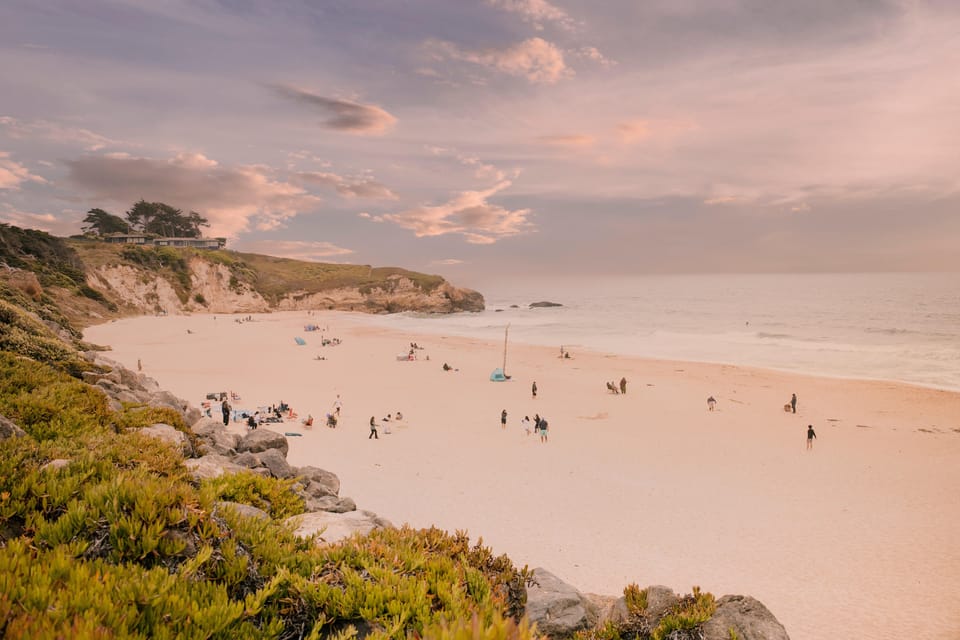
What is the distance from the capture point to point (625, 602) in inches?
231

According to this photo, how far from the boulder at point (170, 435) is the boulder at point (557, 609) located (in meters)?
7.25

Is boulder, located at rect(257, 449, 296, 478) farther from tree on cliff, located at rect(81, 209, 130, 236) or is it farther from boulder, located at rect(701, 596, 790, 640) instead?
tree on cliff, located at rect(81, 209, 130, 236)

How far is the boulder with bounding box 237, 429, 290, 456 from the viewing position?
1285 centimetres

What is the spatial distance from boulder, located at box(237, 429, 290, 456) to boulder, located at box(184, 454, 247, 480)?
188cm

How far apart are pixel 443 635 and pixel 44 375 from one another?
13094mm

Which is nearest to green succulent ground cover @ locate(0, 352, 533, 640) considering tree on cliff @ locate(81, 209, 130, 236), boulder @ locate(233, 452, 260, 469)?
boulder @ locate(233, 452, 260, 469)

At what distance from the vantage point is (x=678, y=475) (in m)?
18.5

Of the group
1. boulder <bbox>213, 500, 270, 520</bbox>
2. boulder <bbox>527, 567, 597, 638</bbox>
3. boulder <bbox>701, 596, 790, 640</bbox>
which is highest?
boulder <bbox>213, 500, 270, 520</bbox>

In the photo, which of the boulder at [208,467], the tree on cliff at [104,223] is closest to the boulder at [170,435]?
the boulder at [208,467]

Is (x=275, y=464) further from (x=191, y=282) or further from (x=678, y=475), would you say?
(x=191, y=282)

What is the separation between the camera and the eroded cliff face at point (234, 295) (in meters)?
82.6

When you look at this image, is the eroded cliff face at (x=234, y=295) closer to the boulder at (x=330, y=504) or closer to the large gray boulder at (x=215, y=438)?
the large gray boulder at (x=215, y=438)

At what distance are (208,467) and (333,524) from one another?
3.55m

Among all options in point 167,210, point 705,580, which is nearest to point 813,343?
point 705,580
